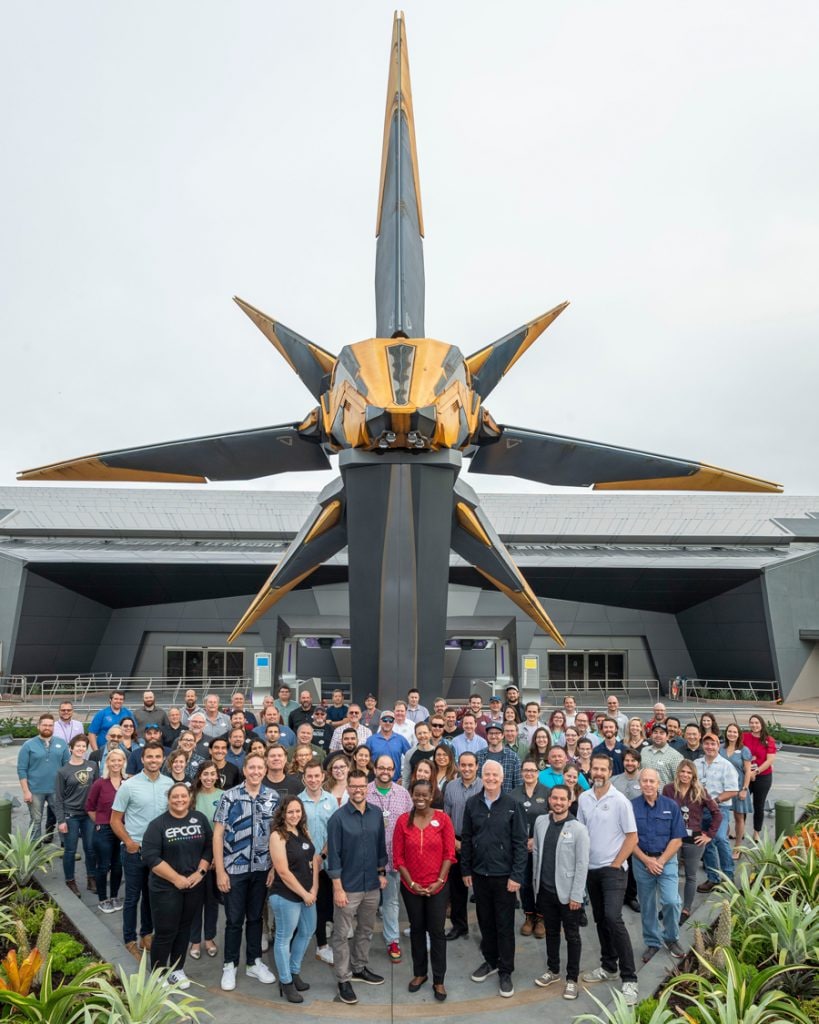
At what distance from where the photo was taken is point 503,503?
3138 cm

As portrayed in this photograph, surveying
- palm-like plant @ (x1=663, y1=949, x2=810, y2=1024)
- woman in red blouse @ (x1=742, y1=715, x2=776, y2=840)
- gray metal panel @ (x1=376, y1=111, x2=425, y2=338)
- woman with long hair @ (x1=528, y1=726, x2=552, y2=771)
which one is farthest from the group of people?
gray metal panel @ (x1=376, y1=111, x2=425, y2=338)

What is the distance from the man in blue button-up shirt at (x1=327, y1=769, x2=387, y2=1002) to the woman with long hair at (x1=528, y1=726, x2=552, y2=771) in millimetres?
2168

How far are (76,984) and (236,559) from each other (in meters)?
19.6

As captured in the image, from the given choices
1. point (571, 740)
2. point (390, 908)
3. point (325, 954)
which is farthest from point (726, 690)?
point (325, 954)

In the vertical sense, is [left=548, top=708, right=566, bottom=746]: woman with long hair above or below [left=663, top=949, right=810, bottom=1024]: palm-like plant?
above

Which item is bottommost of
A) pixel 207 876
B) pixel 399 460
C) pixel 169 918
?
pixel 169 918

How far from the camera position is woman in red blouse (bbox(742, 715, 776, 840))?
29.4ft

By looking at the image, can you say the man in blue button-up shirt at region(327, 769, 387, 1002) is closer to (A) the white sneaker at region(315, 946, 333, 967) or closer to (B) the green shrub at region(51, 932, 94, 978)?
(A) the white sneaker at region(315, 946, 333, 967)

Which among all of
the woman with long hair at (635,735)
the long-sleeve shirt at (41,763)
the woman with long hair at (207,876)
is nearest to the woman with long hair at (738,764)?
the woman with long hair at (635,735)

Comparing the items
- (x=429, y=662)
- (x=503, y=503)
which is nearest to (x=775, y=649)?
(x=503, y=503)

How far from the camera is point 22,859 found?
23.0ft

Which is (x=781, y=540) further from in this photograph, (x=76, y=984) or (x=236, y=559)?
(x=76, y=984)

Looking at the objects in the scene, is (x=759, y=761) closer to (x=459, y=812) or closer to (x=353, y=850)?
(x=459, y=812)

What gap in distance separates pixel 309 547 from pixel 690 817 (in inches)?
315
